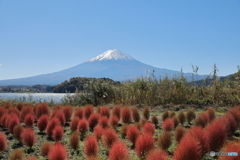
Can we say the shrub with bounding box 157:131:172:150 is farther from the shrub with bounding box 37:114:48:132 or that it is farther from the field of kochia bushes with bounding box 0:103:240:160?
the shrub with bounding box 37:114:48:132

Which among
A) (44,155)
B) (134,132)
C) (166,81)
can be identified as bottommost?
(44,155)

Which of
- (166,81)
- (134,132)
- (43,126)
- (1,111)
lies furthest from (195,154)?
(166,81)

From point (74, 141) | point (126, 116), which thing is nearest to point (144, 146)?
point (74, 141)

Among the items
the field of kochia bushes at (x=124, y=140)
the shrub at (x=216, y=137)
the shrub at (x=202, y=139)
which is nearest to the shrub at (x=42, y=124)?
the field of kochia bushes at (x=124, y=140)

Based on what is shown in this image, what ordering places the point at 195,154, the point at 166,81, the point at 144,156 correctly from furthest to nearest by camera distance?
the point at 166,81, the point at 144,156, the point at 195,154

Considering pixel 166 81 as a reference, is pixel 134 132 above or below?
below

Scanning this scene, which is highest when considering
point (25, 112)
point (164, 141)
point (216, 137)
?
point (25, 112)

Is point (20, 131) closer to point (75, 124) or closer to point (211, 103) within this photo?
point (75, 124)

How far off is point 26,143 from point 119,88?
30.0ft

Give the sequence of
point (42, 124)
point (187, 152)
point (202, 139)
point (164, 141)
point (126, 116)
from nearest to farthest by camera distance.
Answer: point (187, 152) < point (202, 139) < point (164, 141) < point (42, 124) < point (126, 116)

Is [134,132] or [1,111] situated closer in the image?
[134,132]

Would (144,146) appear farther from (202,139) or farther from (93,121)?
(93,121)

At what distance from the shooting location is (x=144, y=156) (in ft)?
11.3

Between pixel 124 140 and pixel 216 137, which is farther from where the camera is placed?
pixel 124 140
